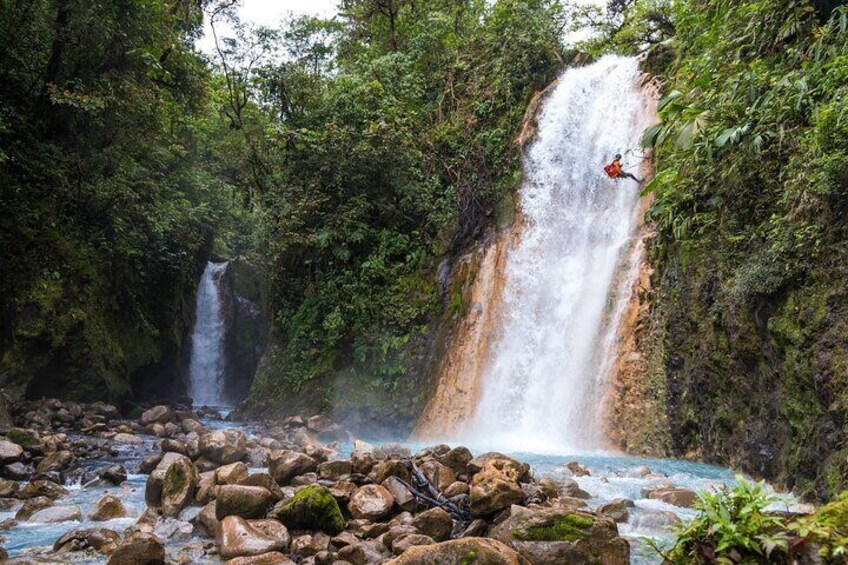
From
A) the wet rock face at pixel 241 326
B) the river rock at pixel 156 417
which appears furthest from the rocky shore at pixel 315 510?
the wet rock face at pixel 241 326

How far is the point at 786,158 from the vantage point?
24.2 ft

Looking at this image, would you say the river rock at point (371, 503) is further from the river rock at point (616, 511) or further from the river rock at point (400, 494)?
the river rock at point (616, 511)

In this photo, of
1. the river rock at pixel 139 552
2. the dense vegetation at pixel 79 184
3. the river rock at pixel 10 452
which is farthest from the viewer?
the dense vegetation at pixel 79 184

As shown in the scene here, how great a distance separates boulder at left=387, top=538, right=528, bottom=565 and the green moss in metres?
0.56

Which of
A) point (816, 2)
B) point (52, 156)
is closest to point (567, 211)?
point (816, 2)

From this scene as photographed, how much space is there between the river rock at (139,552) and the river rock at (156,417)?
28.9ft

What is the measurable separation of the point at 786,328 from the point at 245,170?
2152 centimetres

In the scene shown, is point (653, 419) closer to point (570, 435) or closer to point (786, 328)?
point (570, 435)

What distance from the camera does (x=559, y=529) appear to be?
4.36 metres

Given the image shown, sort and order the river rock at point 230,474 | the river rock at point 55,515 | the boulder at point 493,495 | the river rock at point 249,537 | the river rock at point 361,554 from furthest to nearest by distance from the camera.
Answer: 1. the river rock at point 230,474
2. the river rock at point 55,515
3. the boulder at point 493,495
4. the river rock at point 249,537
5. the river rock at point 361,554

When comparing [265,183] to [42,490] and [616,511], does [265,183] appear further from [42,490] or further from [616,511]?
[616,511]

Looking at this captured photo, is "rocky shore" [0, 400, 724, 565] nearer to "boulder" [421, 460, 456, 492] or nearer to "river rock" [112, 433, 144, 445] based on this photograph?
"boulder" [421, 460, 456, 492]

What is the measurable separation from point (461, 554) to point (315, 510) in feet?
7.03

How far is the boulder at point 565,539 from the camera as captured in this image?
421cm
